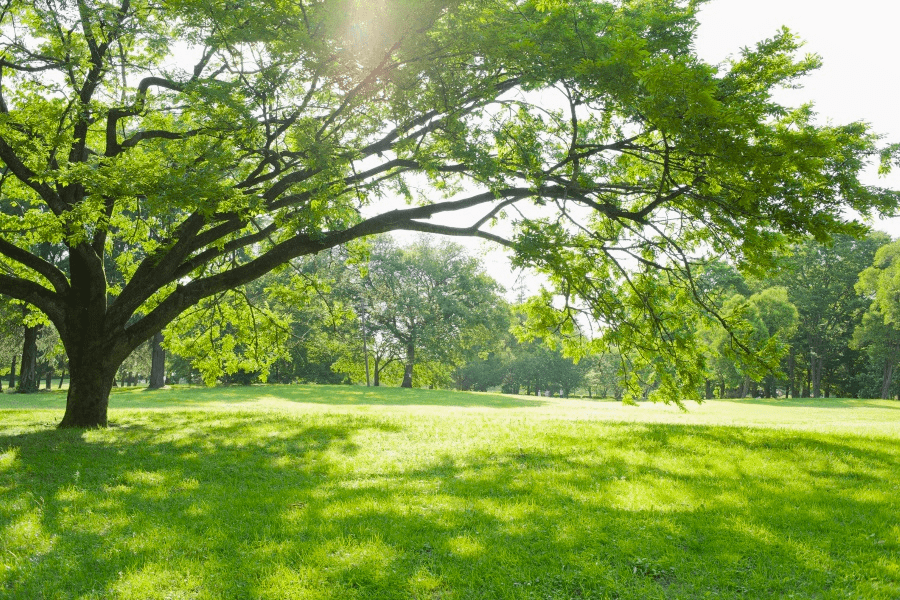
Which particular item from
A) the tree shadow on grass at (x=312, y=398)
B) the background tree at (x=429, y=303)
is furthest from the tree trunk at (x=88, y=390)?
the background tree at (x=429, y=303)

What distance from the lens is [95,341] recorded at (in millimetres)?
11789

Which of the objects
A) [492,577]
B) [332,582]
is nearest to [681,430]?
[492,577]

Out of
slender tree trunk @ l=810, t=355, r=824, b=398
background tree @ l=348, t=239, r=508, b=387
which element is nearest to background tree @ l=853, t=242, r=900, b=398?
slender tree trunk @ l=810, t=355, r=824, b=398

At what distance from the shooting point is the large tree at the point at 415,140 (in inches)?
287

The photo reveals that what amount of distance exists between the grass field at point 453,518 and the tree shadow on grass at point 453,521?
0.08 feet

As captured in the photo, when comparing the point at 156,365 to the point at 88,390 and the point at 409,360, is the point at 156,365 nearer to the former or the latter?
the point at 409,360

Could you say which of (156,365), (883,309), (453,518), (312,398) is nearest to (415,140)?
(453,518)

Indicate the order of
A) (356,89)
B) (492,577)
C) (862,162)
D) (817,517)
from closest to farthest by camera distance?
(492,577) → (817,517) → (862,162) → (356,89)

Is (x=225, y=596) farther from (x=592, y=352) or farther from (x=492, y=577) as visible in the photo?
(x=592, y=352)

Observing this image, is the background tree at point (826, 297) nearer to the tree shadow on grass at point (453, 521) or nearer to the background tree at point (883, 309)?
the background tree at point (883, 309)

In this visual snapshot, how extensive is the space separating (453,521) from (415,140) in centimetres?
732

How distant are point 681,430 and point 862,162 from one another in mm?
6078

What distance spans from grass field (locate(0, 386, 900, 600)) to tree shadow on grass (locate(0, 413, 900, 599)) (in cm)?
2

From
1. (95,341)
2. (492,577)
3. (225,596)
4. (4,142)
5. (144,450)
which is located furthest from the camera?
(95,341)
